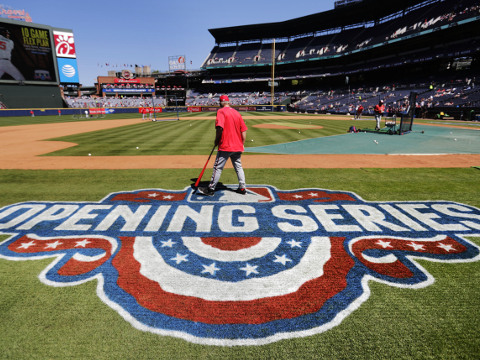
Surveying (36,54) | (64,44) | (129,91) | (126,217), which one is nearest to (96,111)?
(36,54)

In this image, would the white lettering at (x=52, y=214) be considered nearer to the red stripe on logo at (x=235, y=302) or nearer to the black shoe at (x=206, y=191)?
the red stripe on logo at (x=235, y=302)

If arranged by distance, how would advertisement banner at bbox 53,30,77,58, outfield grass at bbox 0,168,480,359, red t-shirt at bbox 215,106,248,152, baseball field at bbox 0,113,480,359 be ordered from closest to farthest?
outfield grass at bbox 0,168,480,359, baseball field at bbox 0,113,480,359, red t-shirt at bbox 215,106,248,152, advertisement banner at bbox 53,30,77,58

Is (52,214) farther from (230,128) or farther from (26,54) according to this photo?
(26,54)

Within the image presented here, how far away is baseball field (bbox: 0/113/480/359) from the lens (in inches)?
83.4

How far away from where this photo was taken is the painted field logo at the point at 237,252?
2.40 metres

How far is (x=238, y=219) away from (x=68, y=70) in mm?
60926

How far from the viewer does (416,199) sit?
Answer: 514 centimetres

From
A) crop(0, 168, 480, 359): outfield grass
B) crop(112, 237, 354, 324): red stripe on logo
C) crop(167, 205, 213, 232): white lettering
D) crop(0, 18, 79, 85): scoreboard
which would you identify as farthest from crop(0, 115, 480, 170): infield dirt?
crop(0, 18, 79, 85): scoreboard

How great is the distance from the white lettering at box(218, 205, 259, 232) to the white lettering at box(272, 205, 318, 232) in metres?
0.42

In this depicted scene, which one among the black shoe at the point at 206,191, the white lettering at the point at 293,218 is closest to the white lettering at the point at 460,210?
the white lettering at the point at 293,218

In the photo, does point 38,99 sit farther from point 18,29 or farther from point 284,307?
point 284,307

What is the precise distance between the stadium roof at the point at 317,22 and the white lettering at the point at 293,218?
5773cm

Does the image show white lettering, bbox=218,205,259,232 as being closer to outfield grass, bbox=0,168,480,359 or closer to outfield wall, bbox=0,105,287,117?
outfield grass, bbox=0,168,480,359

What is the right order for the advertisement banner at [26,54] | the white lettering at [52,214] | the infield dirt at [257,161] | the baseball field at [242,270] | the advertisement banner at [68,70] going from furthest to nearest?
the advertisement banner at [68,70] < the advertisement banner at [26,54] < the infield dirt at [257,161] < the white lettering at [52,214] < the baseball field at [242,270]
